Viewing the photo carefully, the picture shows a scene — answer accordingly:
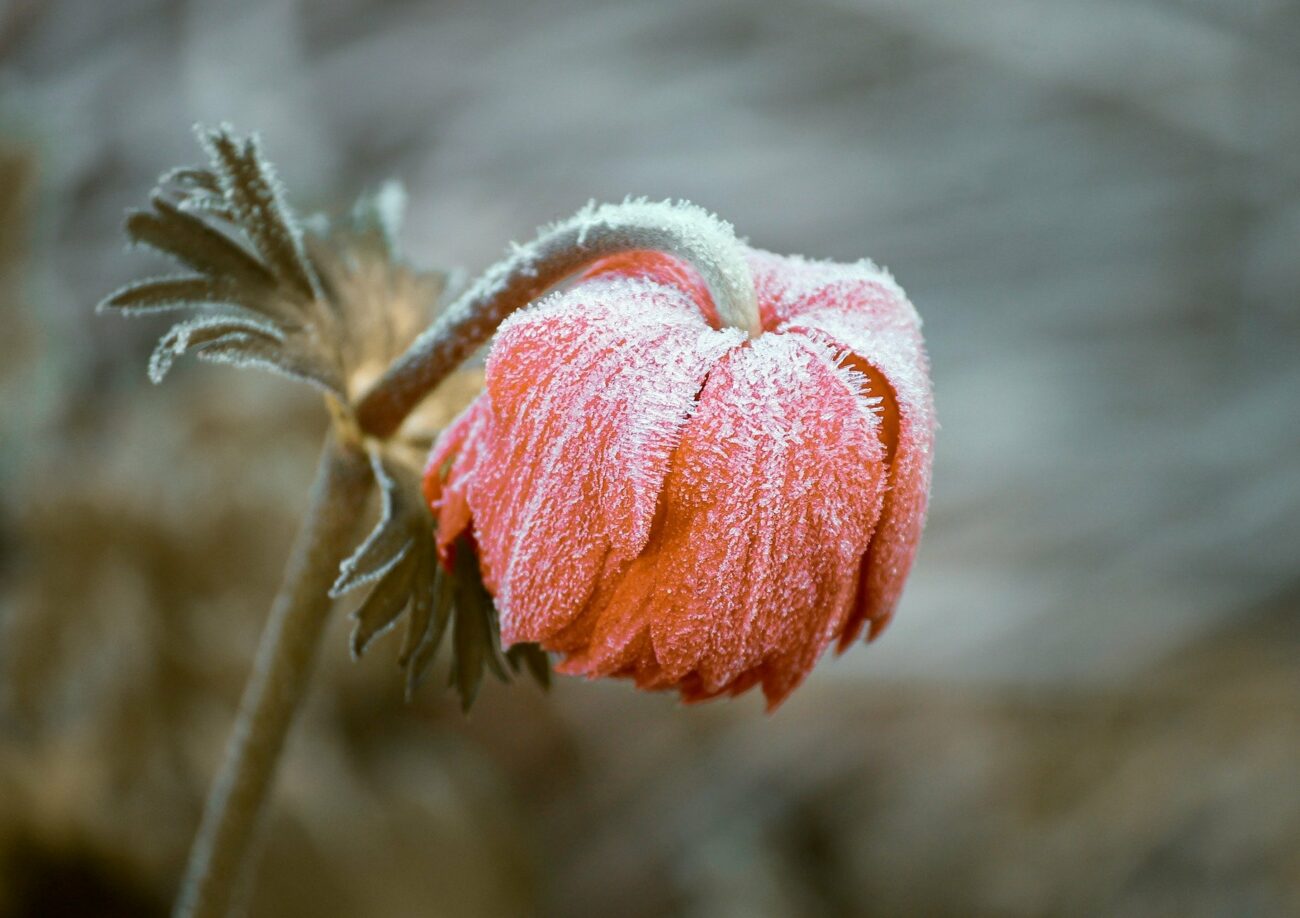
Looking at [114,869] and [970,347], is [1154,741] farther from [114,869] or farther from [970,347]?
[114,869]

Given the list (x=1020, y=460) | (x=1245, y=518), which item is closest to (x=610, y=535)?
(x=1020, y=460)

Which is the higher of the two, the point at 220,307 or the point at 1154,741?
the point at 1154,741

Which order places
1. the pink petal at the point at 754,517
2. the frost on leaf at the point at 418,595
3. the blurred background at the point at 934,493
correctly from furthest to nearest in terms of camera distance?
1. the blurred background at the point at 934,493
2. the frost on leaf at the point at 418,595
3. the pink petal at the point at 754,517

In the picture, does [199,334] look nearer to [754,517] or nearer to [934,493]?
[754,517]

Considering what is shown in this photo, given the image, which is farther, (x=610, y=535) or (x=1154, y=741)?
(x=1154, y=741)

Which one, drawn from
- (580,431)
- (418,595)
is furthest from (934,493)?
(580,431)

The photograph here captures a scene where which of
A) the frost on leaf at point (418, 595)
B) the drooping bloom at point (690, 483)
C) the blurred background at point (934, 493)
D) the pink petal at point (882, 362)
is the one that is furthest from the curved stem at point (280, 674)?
the blurred background at point (934, 493)

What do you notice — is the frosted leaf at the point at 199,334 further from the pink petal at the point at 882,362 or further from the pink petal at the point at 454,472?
the pink petal at the point at 882,362
